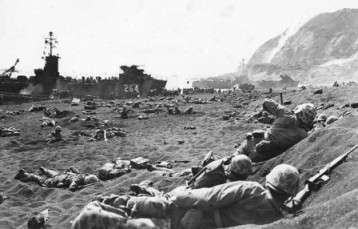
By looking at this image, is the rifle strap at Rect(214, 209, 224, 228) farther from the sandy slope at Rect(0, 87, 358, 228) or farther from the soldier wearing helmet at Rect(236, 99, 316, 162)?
the soldier wearing helmet at Rect(236, 99, 316, 162)

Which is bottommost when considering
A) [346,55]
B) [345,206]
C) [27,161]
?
[27,161]

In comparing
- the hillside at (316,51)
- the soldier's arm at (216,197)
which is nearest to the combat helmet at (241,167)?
the soldier's arm at (216,197)

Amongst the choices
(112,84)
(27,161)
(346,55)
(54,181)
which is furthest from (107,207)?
(346,55)

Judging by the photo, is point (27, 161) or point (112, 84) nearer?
point (27, 161)

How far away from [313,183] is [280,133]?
2462 millimetres

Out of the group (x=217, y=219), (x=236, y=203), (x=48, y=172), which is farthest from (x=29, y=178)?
(x=236, y=203)

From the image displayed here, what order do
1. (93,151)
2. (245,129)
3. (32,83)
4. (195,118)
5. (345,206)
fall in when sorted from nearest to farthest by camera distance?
1. (345,206)
2. (93,151)
3. (245,129)
4. (195,118)
5. (32,83)

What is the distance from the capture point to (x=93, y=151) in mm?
15172

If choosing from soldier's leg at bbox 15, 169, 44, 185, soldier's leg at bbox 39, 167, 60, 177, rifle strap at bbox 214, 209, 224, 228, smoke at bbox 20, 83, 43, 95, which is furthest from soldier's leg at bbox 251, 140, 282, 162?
smoke at bbox 20, 83, 43, 95

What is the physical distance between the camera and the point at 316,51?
448 ft

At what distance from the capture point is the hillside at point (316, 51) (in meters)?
99.4

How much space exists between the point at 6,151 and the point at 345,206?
44.3 feet

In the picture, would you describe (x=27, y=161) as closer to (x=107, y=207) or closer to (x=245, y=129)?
(x=245, y=129)

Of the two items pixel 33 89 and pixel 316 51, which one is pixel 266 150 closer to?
pixel 33 89
